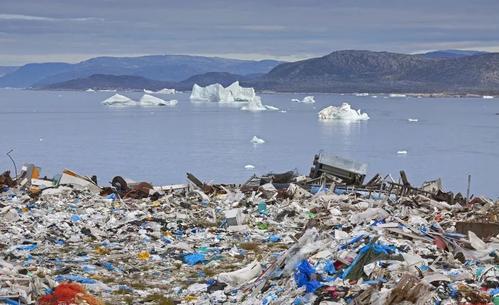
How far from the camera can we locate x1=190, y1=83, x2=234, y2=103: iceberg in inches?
3663

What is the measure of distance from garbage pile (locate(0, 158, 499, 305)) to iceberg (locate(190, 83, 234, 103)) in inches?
2994

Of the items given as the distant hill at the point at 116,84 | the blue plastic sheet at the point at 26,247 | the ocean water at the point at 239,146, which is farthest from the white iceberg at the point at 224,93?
the distant hill at the point at 116,84

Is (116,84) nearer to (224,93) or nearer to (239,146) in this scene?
(224,93)

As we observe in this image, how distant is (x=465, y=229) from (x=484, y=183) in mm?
19321

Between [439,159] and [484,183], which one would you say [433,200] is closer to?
[484,183]

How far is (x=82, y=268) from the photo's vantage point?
952cm

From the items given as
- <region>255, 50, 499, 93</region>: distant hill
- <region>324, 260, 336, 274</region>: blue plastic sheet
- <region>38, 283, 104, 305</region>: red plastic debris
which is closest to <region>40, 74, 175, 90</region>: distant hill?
<region>255, 50, 499, 93</region>: distant hill

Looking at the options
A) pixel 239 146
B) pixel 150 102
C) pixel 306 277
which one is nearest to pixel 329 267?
pixel 306 277

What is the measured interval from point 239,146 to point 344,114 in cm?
2302

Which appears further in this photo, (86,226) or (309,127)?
(309,127)

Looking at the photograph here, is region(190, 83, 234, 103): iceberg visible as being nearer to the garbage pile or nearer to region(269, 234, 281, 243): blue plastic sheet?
the garbage pile

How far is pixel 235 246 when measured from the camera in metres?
11.3

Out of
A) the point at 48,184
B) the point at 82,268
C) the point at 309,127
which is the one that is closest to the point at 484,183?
the point at 48,184

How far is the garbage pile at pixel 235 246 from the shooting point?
7090 millimetres
